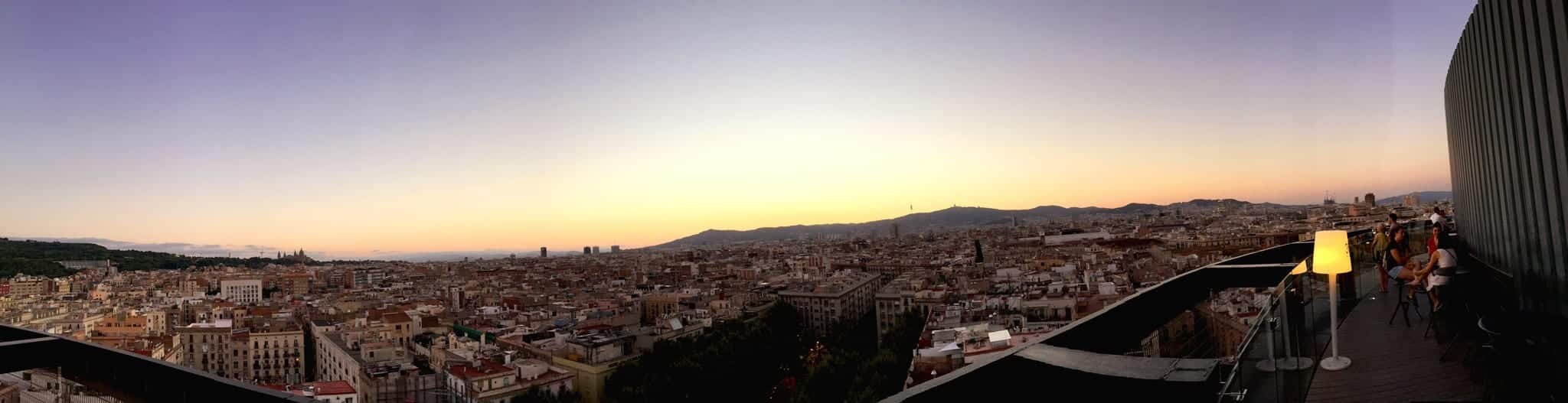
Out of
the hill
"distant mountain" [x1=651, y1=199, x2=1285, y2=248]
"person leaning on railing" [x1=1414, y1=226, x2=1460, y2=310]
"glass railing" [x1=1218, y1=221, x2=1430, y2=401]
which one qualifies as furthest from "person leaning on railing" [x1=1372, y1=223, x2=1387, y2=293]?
the hill

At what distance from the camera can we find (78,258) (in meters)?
30.1

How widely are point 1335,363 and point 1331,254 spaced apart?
0.36 meters

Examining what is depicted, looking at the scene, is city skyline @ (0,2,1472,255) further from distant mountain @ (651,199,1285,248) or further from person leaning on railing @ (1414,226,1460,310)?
distant mountain @ (651,199,1285,248)

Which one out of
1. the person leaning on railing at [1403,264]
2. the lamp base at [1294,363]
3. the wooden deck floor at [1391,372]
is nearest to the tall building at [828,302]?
the person leaning on railing at [1403,264]

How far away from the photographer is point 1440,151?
30.8ft

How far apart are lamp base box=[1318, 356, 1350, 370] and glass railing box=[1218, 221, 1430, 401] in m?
0.10

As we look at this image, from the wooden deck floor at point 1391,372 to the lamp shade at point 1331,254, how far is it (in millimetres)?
320

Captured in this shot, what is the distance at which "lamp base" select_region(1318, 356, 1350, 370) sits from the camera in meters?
2.29

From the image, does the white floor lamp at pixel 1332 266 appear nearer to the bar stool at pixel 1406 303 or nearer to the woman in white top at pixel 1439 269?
the woman in white top at pixel 1439 269

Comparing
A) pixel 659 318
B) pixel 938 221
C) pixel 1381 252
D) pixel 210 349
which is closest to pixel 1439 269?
pixel 1381 252

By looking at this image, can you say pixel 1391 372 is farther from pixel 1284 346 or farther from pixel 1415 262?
pixel 1415 262

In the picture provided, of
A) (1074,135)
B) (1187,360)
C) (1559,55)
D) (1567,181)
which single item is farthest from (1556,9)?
(1074,135)

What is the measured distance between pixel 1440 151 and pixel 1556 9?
882cm

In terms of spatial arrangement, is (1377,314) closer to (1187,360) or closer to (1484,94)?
(1484,94)
